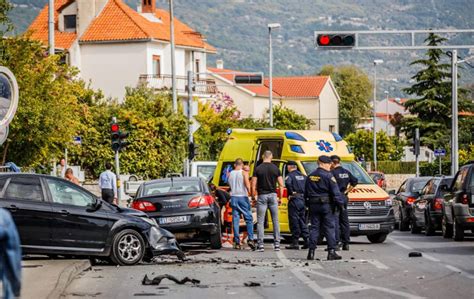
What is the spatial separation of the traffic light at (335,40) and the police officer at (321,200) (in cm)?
1445

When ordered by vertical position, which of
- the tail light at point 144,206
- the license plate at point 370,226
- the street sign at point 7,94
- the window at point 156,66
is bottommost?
the license plate at point 370,226

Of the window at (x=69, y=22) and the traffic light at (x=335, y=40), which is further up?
the window at (x=69, y=22)

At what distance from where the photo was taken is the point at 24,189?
19938mm

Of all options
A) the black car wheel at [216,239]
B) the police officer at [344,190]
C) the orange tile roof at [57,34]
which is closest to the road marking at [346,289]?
the police officer at [344,190]

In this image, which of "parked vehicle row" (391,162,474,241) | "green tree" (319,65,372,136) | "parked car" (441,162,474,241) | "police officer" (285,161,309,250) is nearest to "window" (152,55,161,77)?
"parked vehicle row" (391,162,474,241)

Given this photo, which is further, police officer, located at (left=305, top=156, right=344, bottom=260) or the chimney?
the chimney

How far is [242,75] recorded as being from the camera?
56688 mm

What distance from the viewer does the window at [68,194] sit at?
20109mm

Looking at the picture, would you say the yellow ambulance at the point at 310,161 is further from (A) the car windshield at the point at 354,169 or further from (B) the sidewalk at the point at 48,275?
(B) the sidewalk at the point at 48,275

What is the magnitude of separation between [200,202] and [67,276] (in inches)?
297

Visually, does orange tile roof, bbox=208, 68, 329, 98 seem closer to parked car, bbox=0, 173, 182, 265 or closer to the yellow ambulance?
the yellow ambulance

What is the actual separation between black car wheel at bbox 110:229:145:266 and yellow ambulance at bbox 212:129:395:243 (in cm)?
646

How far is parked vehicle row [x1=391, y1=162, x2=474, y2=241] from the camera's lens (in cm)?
2619

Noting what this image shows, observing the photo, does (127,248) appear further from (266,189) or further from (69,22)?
(69,22)
